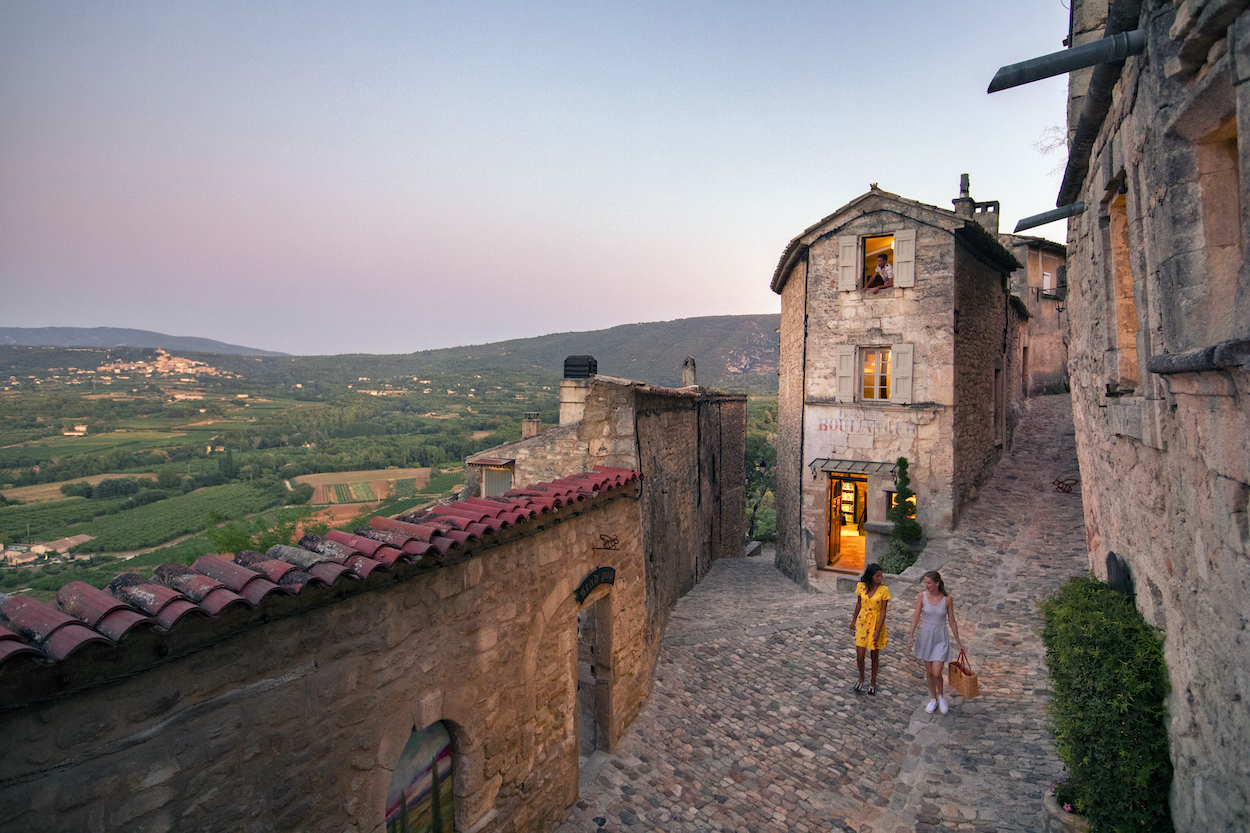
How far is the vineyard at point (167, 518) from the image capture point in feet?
53.5

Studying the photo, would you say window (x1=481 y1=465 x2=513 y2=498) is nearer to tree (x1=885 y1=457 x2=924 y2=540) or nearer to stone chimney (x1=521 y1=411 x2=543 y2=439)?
stone chimney (x1=521 y1=411 x2=543 y2=439)

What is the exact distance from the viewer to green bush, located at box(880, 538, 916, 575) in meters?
11.5

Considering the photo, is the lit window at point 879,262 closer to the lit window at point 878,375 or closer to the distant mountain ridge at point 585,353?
the lit window at point 878,375

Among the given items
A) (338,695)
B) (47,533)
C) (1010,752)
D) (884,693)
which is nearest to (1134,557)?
(1010,752)

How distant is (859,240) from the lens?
41.7 feet

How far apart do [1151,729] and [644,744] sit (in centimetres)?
461

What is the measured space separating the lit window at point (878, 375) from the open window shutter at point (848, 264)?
1546 mm

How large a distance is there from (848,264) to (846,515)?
19.8 ft

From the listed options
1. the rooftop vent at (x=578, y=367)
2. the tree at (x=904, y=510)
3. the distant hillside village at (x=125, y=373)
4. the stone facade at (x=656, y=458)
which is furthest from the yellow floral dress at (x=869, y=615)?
the distant hillside village at (x=125, y=373)

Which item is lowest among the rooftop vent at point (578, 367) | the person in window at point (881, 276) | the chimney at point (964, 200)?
the rooftop vent at point (578, 367)

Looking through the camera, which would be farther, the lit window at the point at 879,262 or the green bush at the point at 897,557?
the lit window at the point at 879,262

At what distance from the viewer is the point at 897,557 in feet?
38.5

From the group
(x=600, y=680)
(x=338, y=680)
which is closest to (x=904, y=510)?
(x=600, y=680)

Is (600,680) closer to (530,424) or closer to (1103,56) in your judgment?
(1103,56)
